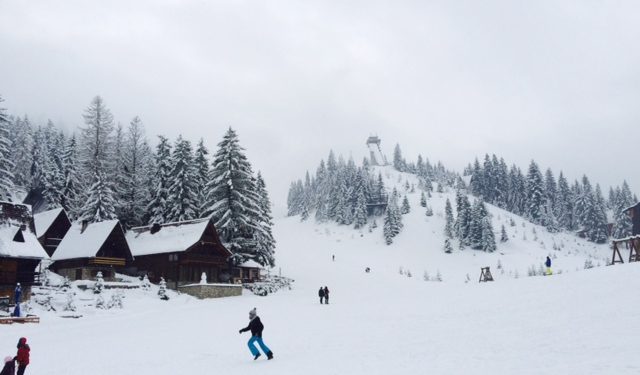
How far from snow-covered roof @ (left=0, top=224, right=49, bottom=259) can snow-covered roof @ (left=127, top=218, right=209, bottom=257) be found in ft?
37.6

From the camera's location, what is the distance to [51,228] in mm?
51750

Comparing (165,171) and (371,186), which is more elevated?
(371,186)

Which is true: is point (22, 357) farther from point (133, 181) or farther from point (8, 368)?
point (133, 181)

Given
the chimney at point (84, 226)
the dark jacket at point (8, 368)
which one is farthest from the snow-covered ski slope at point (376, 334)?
the chimney at point (84, 226)

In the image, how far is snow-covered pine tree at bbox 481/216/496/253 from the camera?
85.7 meters

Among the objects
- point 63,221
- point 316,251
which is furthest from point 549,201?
point 63,221

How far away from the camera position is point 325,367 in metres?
12.5

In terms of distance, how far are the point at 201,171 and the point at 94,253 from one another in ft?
59.0

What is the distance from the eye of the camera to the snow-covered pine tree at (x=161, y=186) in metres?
52.4

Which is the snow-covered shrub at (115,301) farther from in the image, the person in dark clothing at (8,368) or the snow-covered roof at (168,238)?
the person in dark clothing at (8,368)

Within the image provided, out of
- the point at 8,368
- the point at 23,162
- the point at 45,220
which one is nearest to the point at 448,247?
the point at 45,220

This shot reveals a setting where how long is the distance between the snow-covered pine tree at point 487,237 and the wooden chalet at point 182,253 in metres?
54.2

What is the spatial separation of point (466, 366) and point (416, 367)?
1.16 meters

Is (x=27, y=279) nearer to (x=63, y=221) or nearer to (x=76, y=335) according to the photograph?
(x=76, y=335)
